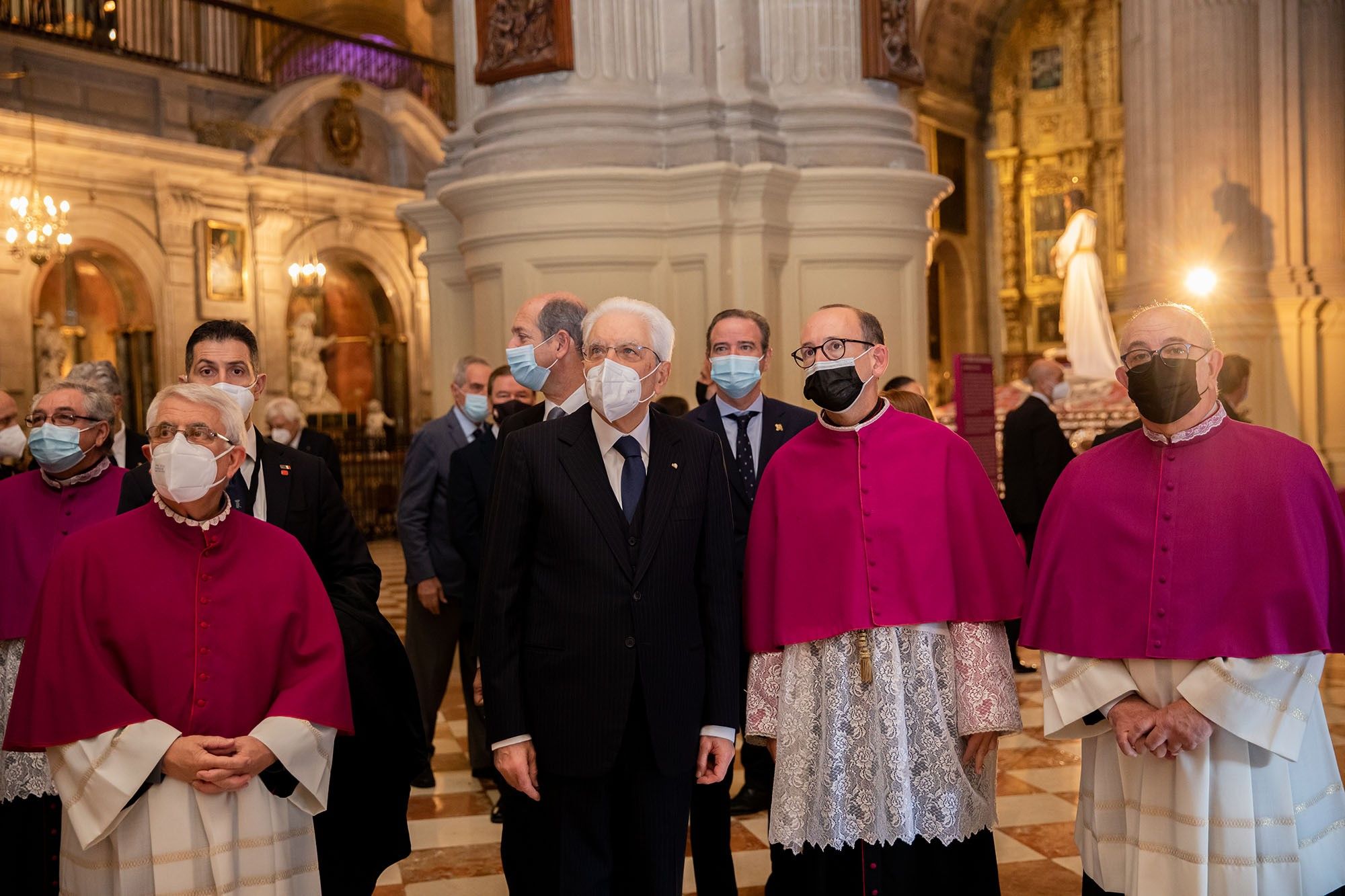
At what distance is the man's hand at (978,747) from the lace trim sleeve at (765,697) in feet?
1.47

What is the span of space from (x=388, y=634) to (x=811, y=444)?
3.65 ft

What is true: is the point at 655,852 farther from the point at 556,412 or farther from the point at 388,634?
the point at 556,412

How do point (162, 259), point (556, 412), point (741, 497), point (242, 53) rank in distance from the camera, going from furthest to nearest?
point (242, 53), point (162, 259), point (741, 497), point (556, 412)

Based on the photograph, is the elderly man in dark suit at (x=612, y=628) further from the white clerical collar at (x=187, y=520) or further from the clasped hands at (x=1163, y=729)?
the clasped hands at (x=1163, y=729)

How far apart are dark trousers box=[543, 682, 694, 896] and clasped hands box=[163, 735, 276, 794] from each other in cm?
64

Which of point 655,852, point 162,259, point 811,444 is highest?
point 162,259

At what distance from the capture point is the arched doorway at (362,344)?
925 inches

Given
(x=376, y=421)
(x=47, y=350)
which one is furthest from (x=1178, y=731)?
(x=376, y=421)

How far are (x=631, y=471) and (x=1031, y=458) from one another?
554 centimetres

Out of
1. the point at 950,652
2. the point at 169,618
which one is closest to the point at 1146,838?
the point at 950,652

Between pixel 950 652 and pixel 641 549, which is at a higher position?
pixel 641 549

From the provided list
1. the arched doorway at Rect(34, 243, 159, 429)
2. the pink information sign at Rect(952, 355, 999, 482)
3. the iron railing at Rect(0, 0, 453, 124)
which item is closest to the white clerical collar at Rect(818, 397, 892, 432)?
the pink information sign at Rect(952, 355, 999, 482)

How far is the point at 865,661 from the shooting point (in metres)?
3.17

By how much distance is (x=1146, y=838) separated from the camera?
2.99 m
